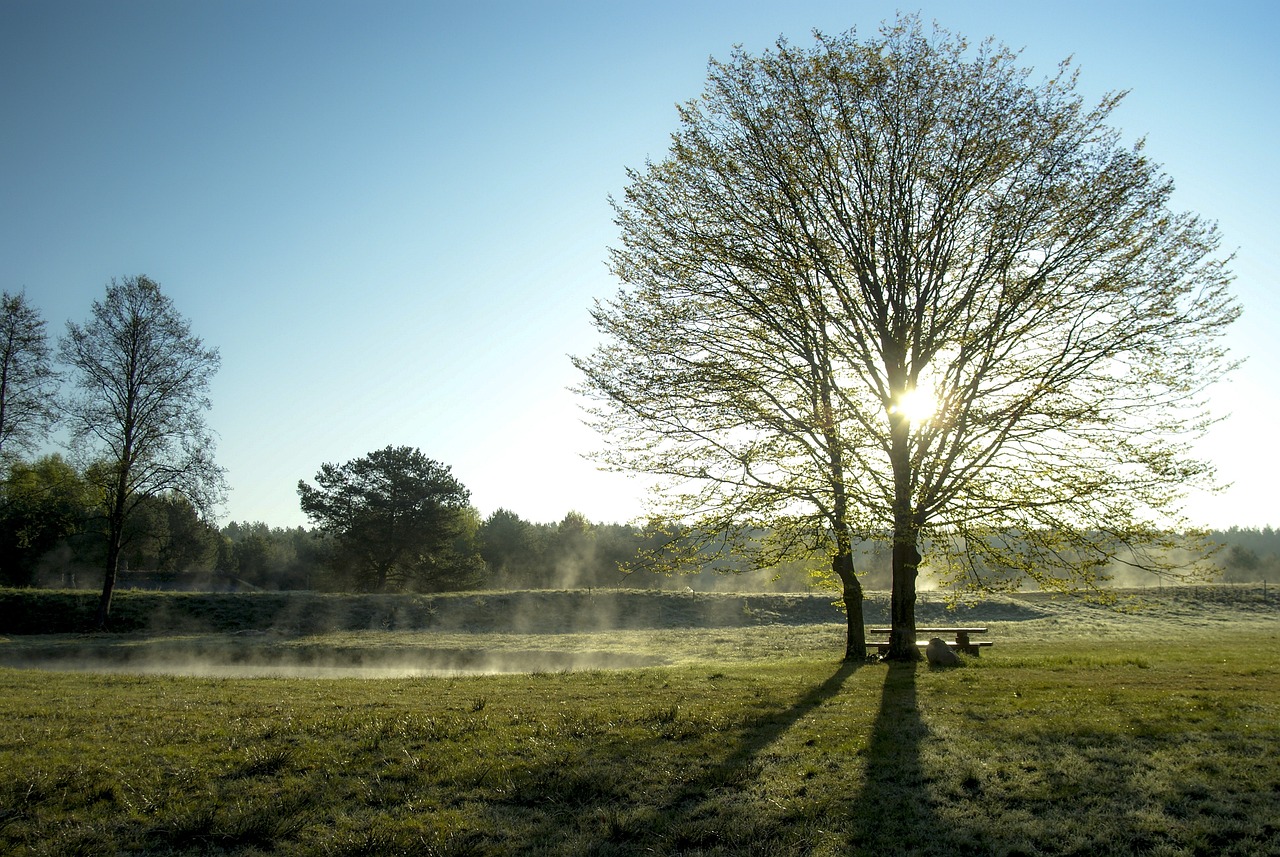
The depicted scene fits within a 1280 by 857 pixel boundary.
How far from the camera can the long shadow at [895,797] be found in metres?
6.13

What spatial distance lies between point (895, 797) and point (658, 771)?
2.34m

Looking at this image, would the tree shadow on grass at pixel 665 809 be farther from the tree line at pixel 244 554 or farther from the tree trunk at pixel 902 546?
the tree line at pixel 244 554

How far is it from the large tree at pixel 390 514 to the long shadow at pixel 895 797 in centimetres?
5127

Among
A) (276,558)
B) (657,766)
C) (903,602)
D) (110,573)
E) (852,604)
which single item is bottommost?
(276,558)

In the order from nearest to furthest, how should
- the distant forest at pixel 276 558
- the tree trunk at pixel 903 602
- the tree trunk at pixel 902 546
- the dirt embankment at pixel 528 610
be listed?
the tree trunk at pixel 902 546, the tree trunk at pixel 903 602, the dirt embankment at pixel 528 610, the distant forest at pixel 276 558

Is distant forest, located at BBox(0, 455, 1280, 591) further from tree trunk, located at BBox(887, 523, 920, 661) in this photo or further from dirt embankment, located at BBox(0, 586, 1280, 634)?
tree trunk, located at BBox(887, 523, 920, 661)

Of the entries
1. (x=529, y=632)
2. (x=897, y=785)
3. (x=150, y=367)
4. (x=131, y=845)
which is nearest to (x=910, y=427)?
(x=897, y=785)

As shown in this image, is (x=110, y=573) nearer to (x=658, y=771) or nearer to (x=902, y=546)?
(x=902, y=546)

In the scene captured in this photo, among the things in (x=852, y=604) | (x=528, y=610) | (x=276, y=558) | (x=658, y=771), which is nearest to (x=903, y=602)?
(x=852, y=604)

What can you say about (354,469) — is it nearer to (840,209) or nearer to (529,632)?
(529,632)

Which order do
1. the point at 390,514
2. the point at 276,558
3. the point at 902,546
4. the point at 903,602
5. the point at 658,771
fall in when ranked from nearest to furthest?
the point at 658,771 → the point at 902,546 → the point at 903,602 → the point at 390,514 → the point at 276,558

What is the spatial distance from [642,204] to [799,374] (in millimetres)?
5373

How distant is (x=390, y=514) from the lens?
57.6m

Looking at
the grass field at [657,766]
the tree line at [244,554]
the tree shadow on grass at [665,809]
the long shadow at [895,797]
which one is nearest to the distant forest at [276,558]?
the tree line at [244,554]
